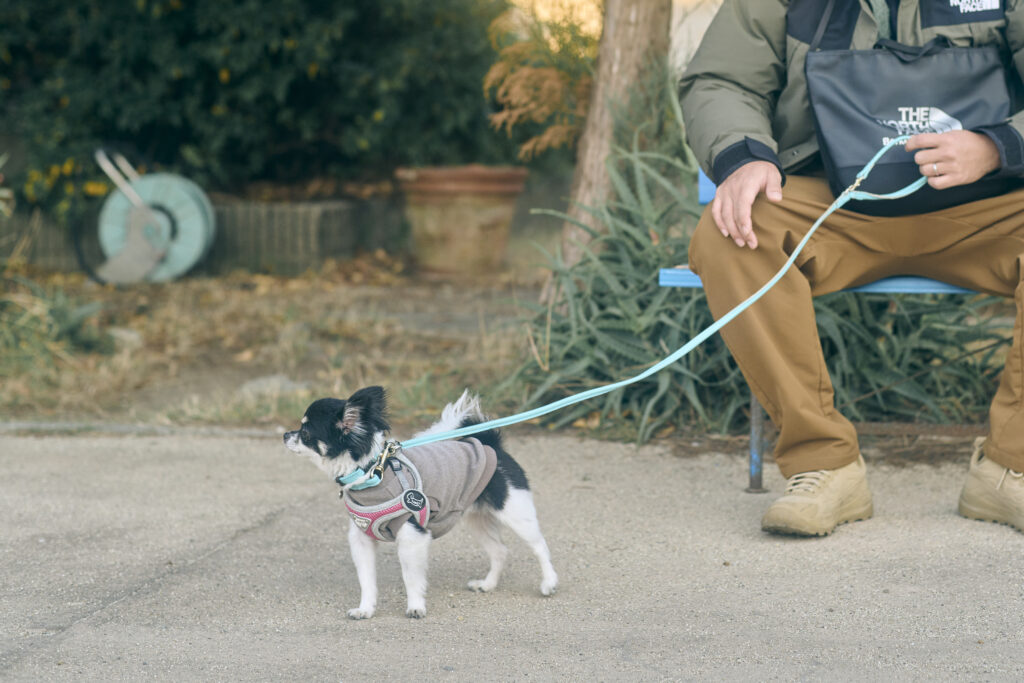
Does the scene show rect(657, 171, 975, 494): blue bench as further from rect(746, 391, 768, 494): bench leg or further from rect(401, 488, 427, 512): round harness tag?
rect(401, 488, 427, 512): round harness tag

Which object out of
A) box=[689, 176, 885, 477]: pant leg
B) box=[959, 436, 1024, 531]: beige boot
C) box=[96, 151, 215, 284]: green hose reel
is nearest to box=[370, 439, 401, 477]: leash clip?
box=[689, 176, 885, 477]: pant leg

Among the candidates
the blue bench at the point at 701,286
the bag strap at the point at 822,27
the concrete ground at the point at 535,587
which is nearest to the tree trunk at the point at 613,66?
the blue bench at the point at 701,286

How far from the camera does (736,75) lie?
2957 millimetres

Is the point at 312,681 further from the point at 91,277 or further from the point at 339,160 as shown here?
the point at 339,160

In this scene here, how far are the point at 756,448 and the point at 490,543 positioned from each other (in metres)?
1.04

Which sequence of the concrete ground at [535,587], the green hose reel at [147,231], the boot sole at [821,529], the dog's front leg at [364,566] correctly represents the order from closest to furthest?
1. the concrete ground at [535,587]
2. the dog's front leg at [364,566]
3. the boot sole at [821,529]
4. the green hose reel at [147,231]

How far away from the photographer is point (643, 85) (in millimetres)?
4477

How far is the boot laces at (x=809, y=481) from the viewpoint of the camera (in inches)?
110

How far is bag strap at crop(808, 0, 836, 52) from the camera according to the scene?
289cm

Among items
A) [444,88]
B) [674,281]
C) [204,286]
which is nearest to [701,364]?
[674,281]

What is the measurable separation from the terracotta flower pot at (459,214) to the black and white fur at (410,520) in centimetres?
535

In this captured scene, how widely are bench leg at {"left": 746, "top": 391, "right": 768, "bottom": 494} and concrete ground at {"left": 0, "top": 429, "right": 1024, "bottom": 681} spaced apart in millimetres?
52

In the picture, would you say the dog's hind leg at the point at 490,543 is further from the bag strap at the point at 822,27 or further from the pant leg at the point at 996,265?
the bag strap at the point at 822,27

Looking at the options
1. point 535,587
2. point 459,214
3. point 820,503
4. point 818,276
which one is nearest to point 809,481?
point 820,503
